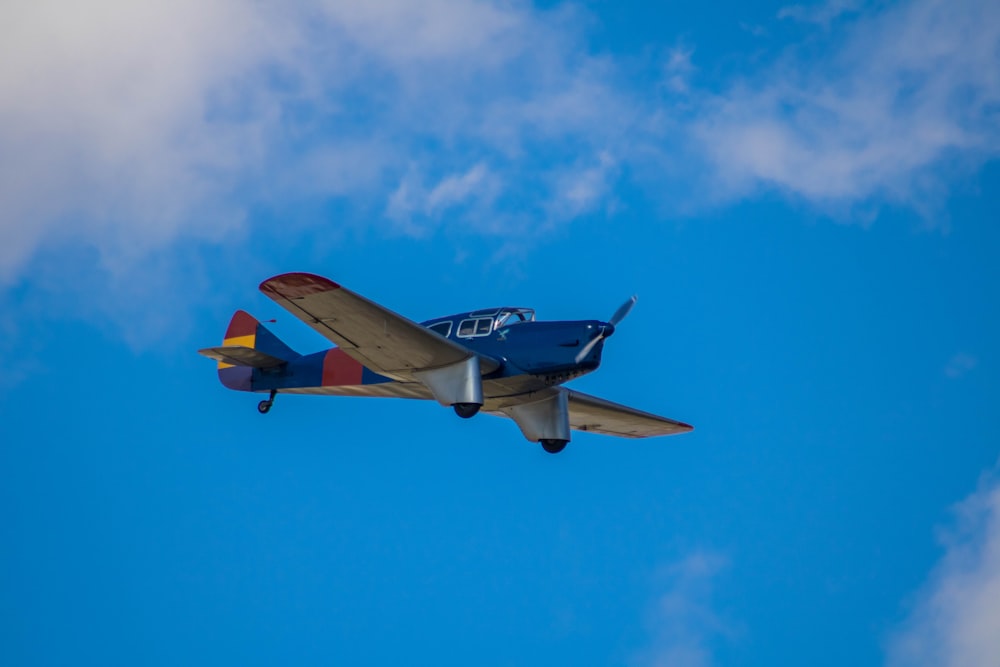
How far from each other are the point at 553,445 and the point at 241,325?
28.5ft

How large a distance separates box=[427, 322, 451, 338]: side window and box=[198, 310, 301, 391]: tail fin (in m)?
4.77

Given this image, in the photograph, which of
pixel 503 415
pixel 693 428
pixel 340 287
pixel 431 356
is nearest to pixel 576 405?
pixel 503 415

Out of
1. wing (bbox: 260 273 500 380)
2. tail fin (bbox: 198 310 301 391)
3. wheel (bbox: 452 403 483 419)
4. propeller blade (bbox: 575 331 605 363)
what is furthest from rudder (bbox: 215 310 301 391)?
propeller blade (bbox: 575 331 605 363)

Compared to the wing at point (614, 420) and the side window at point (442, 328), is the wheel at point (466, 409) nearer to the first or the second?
the side window at point (442, 328)

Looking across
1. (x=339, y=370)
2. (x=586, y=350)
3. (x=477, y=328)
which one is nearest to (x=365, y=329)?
(x=477, y=328)

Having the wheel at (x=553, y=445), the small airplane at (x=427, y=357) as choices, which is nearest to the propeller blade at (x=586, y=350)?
the small airplane at (x=427, y=357)

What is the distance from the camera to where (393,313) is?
2588cm

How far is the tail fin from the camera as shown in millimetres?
30766

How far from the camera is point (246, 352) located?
101ft

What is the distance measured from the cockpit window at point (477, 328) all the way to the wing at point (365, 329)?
807 mm

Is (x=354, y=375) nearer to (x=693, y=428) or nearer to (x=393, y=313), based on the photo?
(x=393, y=313)

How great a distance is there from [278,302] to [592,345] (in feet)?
22.2

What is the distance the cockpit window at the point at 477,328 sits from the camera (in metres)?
28.2

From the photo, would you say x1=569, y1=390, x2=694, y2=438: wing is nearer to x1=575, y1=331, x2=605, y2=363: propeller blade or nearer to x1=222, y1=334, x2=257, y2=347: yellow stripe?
x1=575, y1=331, x2=605, y2=363: propeller blade
